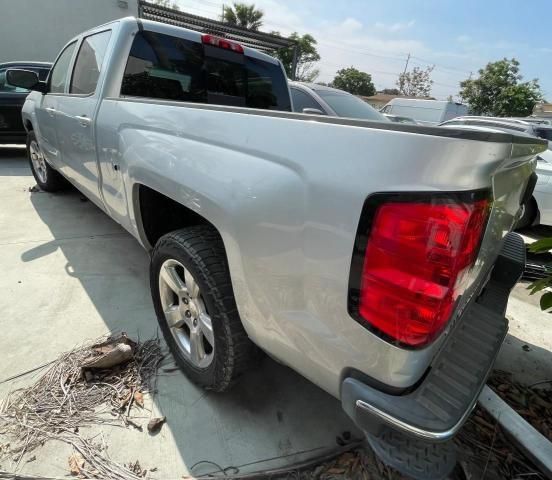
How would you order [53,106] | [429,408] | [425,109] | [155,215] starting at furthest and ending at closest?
[425,109]
[53,106]
[155,215]
[429,408]

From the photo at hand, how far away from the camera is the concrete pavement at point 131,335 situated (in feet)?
5.62

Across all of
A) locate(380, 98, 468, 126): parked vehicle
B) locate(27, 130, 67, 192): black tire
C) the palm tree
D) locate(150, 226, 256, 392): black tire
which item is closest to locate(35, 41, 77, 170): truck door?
locate(27, 130, 67, 192): black tire

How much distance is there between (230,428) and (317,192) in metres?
1.33

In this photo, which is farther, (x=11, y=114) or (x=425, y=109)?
(x=425, y=109)

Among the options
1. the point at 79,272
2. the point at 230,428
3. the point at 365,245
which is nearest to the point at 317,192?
the point at 365,245

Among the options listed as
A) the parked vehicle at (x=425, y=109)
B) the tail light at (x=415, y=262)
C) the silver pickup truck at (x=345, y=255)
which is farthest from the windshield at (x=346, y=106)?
the parked vehicle at (x=425, y=109)

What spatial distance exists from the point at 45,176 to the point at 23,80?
1.37 meters

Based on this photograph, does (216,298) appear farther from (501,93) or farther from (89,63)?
(501,93)

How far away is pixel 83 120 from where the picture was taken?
2809 mm

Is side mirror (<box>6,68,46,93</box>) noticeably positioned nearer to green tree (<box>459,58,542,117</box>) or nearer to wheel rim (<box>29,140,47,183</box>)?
wheel rim (<box>29,140,47,183</box>)

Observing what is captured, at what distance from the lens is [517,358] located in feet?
8.18

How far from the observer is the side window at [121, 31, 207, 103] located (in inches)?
104

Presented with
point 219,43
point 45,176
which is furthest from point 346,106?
point 45,176

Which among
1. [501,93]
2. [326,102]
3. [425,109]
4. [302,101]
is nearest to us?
[326,102]
